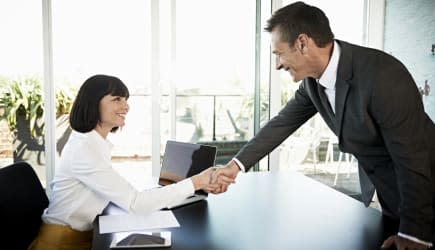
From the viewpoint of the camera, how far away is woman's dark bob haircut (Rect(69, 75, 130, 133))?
190cm

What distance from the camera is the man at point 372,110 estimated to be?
4.23ft

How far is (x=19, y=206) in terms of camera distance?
176 cm

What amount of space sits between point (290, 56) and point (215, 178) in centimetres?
65

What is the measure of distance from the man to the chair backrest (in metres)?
0.80

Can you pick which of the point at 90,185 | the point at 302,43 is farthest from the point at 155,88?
the point at 302,43

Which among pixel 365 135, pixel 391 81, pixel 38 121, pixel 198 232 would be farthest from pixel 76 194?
pixel 38 121

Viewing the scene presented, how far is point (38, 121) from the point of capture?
3.85 m

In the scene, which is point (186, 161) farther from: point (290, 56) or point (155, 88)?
point (155, 88)

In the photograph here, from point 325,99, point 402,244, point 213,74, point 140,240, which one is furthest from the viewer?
point 213,74

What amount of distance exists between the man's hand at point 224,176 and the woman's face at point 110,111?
20.4 inches

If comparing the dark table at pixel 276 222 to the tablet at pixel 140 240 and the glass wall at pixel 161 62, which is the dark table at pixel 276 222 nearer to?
the tablet at pixel 140 240

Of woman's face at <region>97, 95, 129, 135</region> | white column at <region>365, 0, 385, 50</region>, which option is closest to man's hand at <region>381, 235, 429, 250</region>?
woman's face at <region>97, 95, 129, 135</region>

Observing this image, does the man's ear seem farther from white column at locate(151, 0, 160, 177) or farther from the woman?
white column at locate(151, 0, 160, 177)

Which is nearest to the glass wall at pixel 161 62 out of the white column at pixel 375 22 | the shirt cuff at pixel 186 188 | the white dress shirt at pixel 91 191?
the white column at pixel 375 22
